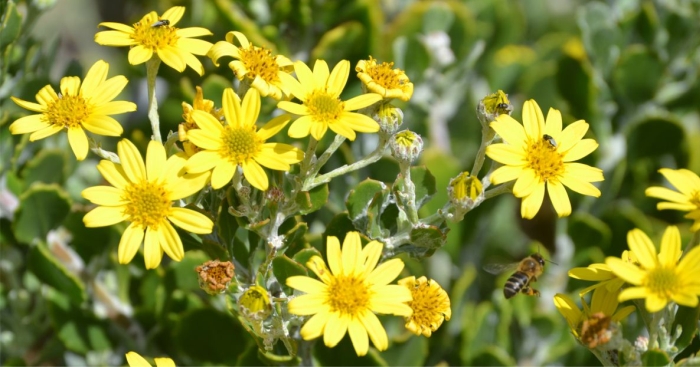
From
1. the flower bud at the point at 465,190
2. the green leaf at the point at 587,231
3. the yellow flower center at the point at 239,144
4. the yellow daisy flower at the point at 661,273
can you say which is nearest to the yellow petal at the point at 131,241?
the yellow flower center at the point at 239,144

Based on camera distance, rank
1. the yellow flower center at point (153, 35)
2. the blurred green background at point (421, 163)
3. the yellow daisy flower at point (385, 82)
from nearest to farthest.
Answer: the yellow daisy flower at point (385, 82), the yellow flower center at point (153, 35), the blurred green background at point (421, 163)

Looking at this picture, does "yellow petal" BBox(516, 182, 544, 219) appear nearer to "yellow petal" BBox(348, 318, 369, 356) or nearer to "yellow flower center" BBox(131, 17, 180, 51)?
"yellow petal" BBox(348, 318, 369, 356)

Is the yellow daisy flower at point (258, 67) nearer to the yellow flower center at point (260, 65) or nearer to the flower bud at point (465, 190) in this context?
the yellow flower center at point (260, 65)

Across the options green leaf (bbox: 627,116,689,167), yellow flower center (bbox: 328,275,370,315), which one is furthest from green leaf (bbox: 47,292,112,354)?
green leaf (bbox: 627,116,689,167)

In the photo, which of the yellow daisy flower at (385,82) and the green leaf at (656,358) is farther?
the yellow daisy flower at (385,82)

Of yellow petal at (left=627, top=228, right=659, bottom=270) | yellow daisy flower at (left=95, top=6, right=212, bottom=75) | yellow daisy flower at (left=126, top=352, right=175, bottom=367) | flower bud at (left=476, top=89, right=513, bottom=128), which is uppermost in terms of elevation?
yellow daisy flower at (left=95, top=6, right=212, bottom=75)

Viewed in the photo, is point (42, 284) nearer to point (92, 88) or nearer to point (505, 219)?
point (92, 88)
